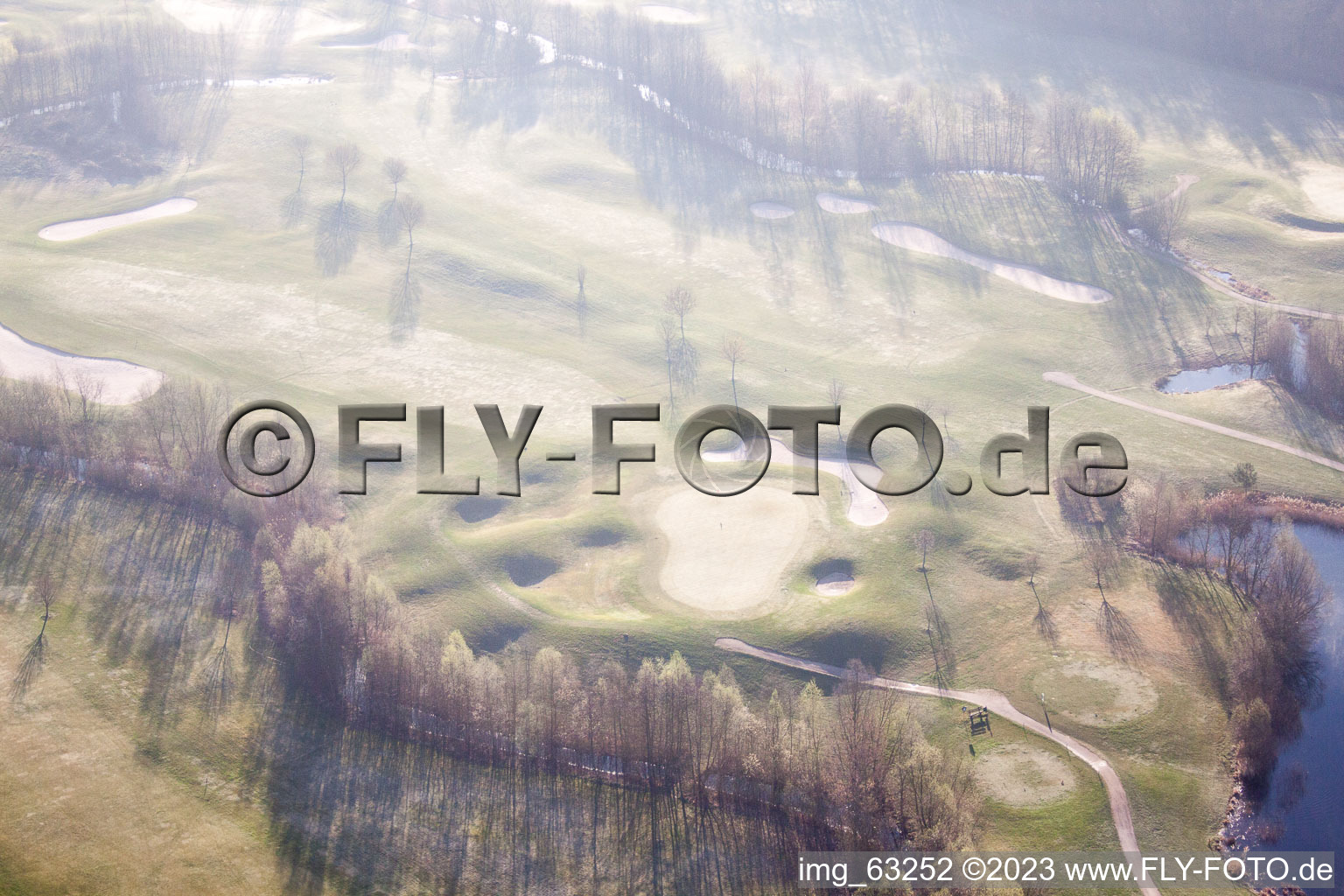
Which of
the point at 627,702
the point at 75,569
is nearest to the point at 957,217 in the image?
the point at 627,702

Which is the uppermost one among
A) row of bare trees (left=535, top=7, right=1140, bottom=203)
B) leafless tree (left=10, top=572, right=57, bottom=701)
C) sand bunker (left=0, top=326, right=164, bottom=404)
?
row of bare trees (left=535, top=7, right=1140, bottom=203)

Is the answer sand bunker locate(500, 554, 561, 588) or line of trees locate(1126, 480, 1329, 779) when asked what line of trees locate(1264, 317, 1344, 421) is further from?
sand bunker locate(500, 554, 561, 588)

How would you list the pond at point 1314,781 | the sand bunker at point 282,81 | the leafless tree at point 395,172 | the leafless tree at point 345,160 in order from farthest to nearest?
the sand bunker at point 282,81 → the leafless tree at point 345,160 → the leafless tree at point 395,172 → the pond at point 1314,781

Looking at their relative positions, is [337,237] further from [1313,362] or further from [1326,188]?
[1326,188]

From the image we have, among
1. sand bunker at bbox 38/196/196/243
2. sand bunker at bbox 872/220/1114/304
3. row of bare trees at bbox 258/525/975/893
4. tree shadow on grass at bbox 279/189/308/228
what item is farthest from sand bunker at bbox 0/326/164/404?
sand bunker at bbox 872/220/1114/304

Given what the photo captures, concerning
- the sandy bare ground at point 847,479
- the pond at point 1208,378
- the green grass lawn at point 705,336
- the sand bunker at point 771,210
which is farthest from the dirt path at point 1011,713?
the sand bunker at point 771,210

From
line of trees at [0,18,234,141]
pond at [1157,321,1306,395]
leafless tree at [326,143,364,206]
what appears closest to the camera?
pond at [1157,321,1306,395]

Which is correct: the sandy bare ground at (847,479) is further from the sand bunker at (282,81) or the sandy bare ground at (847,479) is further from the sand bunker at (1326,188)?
the sand bunker at (282,81)
